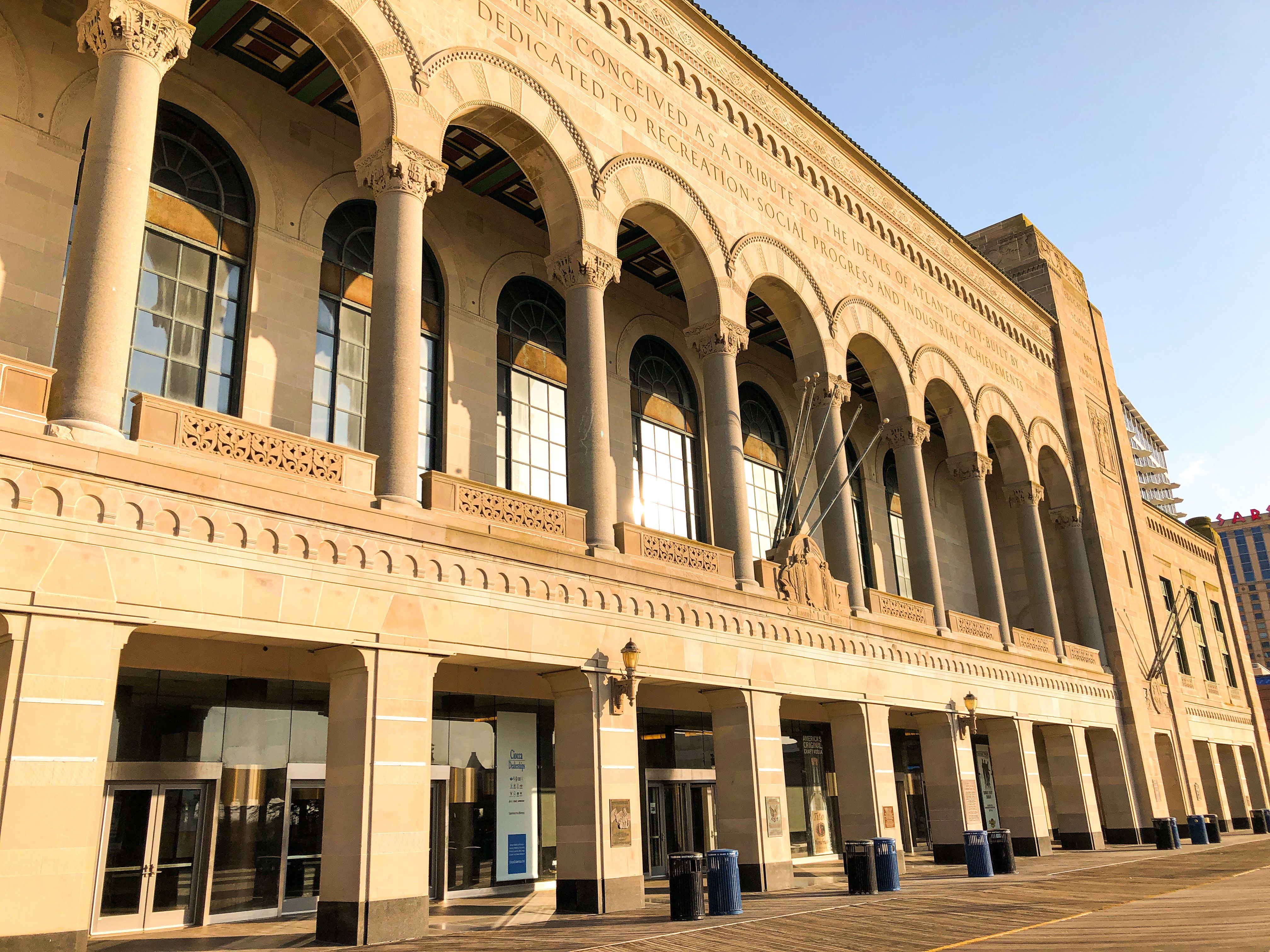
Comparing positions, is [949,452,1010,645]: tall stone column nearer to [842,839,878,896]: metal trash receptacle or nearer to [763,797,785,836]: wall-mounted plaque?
[842,839,878,896]: metal trash receptacle

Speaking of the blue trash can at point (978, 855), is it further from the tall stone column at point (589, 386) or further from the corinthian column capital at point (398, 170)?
the corinthian column capital at point (398, 170)

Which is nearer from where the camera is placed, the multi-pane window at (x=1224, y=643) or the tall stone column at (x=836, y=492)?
the tall stone column at (x=836, y=492)

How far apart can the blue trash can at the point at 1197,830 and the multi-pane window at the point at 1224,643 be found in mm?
21970

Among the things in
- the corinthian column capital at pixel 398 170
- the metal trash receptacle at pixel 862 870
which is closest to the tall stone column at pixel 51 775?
the corinthian column capital at pixel 398 170

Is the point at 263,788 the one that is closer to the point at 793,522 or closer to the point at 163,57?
the point at 163,57

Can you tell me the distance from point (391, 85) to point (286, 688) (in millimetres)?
10008

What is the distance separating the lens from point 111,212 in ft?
37.8

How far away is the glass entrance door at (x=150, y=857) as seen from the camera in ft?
46.5

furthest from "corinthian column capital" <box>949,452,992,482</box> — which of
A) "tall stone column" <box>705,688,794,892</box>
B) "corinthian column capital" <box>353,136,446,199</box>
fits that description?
"corinthian column capital" <box>353,136,446,199</box>

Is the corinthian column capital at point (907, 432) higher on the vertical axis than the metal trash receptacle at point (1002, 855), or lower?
higher

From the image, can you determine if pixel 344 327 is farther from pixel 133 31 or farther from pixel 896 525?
pixel 896 525

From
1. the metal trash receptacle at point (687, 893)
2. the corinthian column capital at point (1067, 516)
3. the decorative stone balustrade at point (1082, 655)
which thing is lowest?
the metal trash receptacle at point (687, 893)

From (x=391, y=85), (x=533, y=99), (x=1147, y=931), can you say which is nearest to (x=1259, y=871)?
(x=1147, y=931)

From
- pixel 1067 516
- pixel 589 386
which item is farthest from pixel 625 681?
pixel 1067 516
